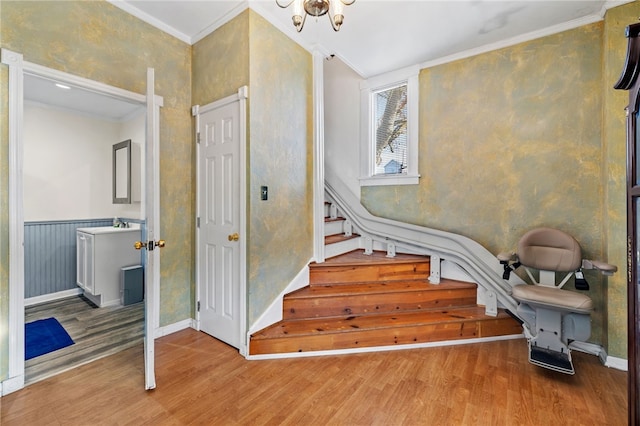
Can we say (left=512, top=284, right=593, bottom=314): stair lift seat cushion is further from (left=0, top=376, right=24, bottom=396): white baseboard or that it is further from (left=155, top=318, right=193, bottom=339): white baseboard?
(left=0, top=376, right=24, bottom=396): white baseboard

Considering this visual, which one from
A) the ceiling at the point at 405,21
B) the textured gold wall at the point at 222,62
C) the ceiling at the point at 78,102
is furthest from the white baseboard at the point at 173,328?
the ceiling at the point at 405,21

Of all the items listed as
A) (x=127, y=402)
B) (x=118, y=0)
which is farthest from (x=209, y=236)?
(x=118, y=0)

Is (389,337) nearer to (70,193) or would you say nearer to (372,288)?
(372,288)

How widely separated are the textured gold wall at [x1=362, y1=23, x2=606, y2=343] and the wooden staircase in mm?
685

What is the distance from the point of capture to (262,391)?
6.01ft

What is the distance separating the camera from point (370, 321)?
8.12 ft

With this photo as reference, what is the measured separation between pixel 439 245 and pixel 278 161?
1.87m

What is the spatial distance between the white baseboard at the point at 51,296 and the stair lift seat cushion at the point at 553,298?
16.9 feet

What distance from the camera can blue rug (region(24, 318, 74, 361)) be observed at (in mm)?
2277

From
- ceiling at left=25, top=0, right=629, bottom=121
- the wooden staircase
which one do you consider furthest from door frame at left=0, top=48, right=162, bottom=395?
the wooden staircase

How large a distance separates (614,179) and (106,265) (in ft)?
17.1

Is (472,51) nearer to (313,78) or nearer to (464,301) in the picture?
(313,78)

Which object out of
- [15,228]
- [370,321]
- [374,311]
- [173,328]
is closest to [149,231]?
[15,228]

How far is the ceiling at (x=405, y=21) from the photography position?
87.7 inches
